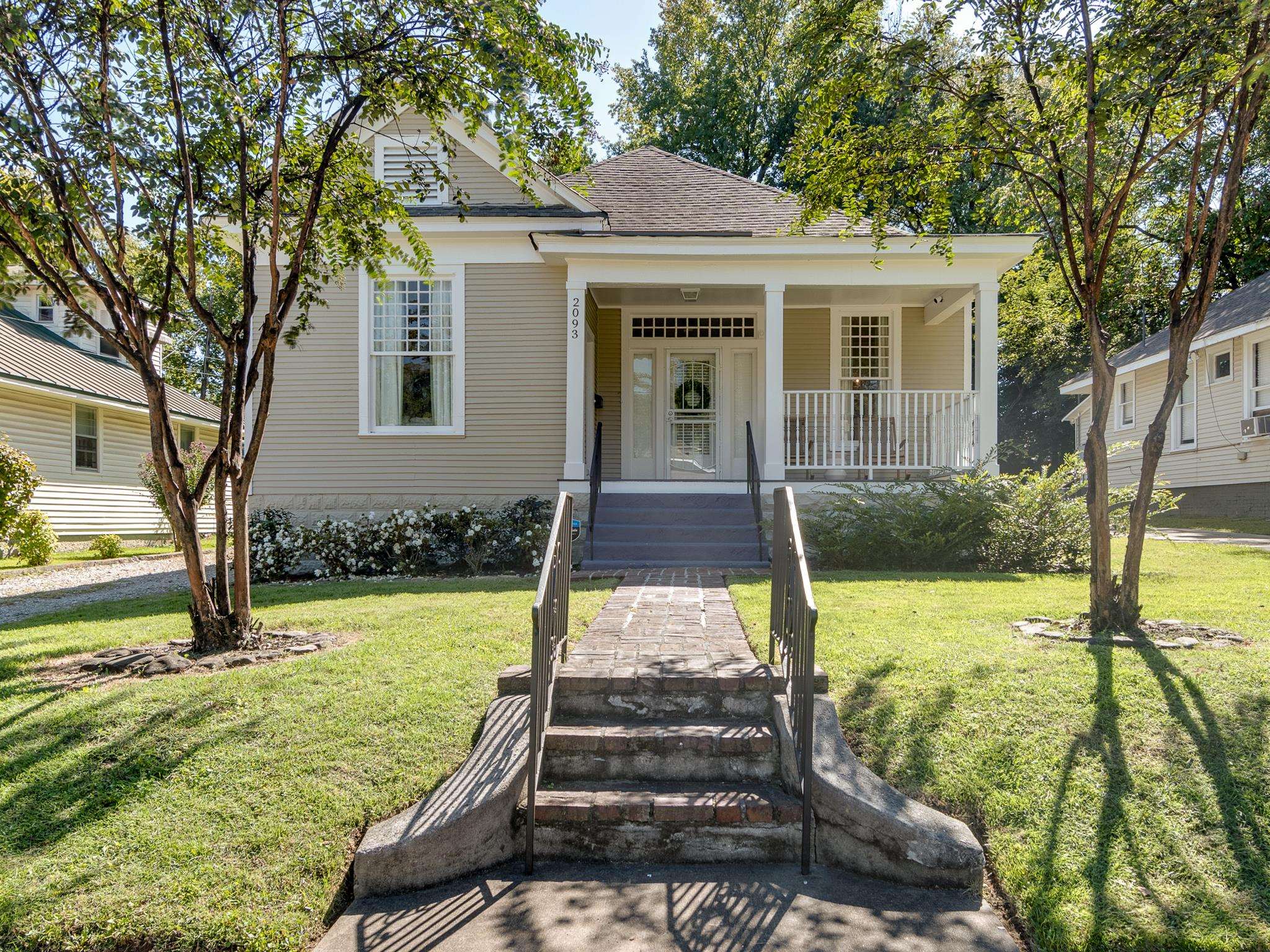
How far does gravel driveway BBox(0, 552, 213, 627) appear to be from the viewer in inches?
340

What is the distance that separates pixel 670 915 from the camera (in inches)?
118

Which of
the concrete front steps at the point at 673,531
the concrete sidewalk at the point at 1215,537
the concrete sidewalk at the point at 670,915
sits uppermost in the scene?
the concrete front steps at the point at 673,531

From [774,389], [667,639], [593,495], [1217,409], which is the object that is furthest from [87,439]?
[1217,409]

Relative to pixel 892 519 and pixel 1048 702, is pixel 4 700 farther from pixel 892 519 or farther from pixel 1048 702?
pixel 892 519

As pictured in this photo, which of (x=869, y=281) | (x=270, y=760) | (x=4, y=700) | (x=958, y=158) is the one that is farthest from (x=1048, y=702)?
(x=869, y=281)

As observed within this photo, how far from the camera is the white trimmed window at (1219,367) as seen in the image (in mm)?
18000

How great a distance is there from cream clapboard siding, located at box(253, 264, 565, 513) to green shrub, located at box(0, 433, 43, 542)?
4914 millimetres

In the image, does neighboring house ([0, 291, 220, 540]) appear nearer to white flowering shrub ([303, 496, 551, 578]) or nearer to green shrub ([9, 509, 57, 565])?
green shrub ([9, 509, 57, 565])

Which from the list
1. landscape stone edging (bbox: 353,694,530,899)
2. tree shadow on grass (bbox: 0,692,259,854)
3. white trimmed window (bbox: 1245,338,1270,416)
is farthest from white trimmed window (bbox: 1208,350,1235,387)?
tree shadow on grass (bbox: 0,692,259,854)

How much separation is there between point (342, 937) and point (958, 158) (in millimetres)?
6769

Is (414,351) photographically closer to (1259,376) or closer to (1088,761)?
(1088,761)

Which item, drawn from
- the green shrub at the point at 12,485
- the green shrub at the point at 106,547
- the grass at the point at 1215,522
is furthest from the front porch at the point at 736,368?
the green shrub at the point at 106,547

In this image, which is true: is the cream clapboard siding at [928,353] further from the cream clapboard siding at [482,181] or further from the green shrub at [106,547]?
the green shrub at [106,547]

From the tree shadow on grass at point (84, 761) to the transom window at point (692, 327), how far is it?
9420 millimetres
